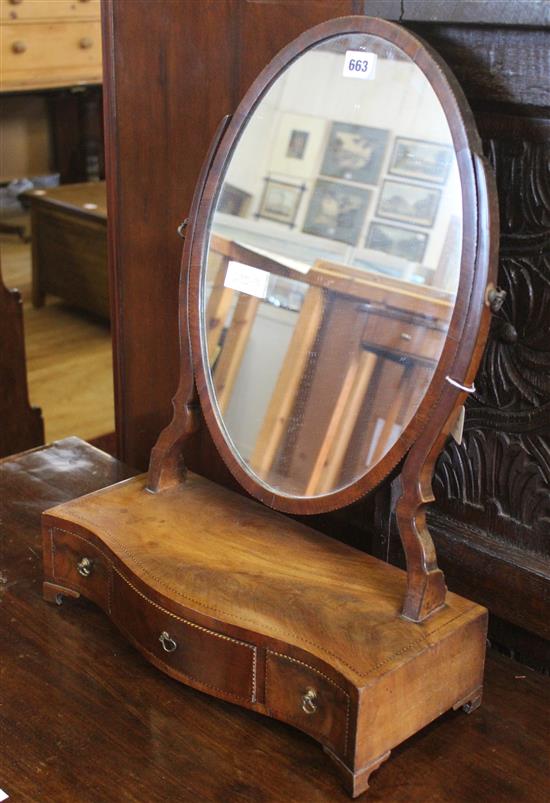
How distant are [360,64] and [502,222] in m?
→ 0.23

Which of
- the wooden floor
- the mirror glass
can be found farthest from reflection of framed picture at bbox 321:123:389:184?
the wooden floor

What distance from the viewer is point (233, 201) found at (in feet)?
4.19

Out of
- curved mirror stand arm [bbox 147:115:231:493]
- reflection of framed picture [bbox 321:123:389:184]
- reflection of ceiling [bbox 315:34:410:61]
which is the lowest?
curved mirror stand arm [bbox 147:115:231:493]

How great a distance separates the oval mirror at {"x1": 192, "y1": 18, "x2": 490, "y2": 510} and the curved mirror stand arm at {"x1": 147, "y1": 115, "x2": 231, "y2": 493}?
0.05 ft

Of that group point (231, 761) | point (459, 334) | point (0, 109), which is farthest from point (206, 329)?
point (0, 109)

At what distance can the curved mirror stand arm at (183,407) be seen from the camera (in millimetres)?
1282

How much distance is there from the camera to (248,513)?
1316mm

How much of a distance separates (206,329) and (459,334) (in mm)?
373

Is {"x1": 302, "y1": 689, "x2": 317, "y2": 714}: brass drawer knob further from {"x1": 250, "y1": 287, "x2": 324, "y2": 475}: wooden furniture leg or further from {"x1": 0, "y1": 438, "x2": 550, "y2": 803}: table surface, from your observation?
{"x1": 250, "y1": 287, "x2": 324, "y2": 475}: wooden furniture leg

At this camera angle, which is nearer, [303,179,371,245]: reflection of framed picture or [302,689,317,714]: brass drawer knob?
[302,689,317,714]: brass drawer knob

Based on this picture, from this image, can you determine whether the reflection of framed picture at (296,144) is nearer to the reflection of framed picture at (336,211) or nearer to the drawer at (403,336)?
the reflection of framed picture at (336,211)

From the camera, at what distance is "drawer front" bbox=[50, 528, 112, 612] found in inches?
50.7

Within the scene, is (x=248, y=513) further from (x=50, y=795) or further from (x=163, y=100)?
(x=163, y=100)

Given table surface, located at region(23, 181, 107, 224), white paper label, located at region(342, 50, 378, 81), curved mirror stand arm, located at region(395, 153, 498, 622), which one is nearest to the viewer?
curved mirror stand arm, located at region(395, 153, 498, 622)
